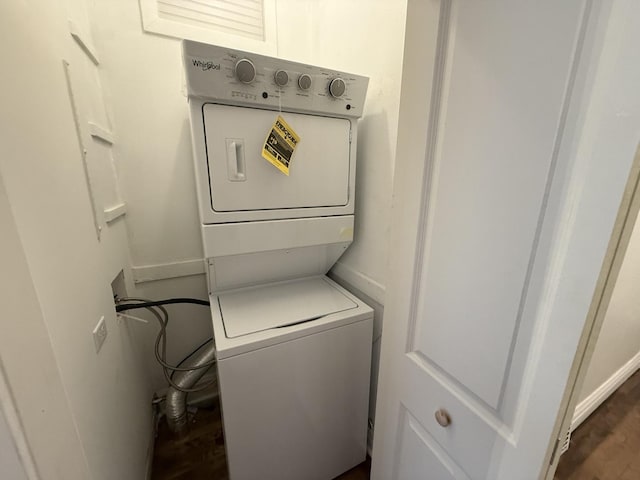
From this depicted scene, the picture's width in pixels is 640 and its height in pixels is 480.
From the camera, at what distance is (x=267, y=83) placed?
1.05 meters

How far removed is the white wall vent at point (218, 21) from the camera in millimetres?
1397

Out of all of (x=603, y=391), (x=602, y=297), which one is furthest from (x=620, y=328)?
(x=602, y=297)

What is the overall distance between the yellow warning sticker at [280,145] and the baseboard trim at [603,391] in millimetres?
2243

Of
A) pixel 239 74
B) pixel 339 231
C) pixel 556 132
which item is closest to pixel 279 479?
pixel 339 231

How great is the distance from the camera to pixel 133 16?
4.45 feet

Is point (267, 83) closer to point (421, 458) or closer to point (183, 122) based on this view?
point (183, 122)

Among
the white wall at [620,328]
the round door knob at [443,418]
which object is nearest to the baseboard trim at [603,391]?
the white wall at [620,328]

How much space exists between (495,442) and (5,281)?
1.09 metres

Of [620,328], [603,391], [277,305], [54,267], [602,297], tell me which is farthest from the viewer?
[603,391]

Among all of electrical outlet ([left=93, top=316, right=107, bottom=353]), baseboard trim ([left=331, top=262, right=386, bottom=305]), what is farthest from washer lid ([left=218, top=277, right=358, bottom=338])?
electrical outlet ([left=93, top=316, right=107, bottom=353])

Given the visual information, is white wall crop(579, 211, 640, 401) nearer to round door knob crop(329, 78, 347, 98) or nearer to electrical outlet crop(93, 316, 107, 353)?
round door knob crop(329, 78, 347, 98)

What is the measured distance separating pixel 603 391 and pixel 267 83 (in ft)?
9.65

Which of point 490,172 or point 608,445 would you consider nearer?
point 490,172

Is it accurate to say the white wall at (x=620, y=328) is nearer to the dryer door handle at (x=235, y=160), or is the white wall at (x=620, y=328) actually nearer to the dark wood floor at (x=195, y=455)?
the dark wood floor at (x=195, y=455)
